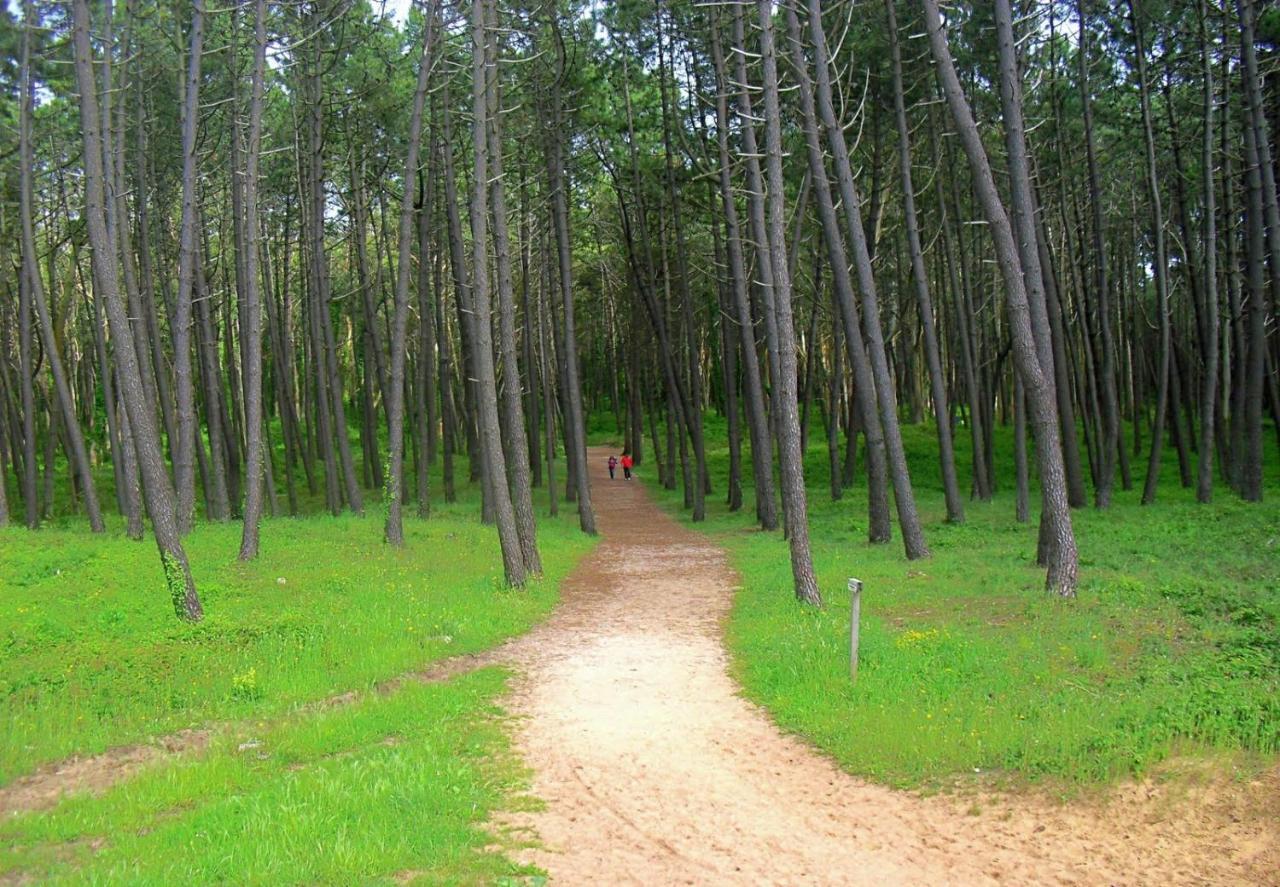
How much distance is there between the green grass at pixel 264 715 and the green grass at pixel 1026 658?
265 centimetres

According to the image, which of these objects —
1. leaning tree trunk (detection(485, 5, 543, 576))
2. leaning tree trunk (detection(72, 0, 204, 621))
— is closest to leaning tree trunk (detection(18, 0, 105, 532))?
leaning tree trunk (detection(72, 0, 204, 621))

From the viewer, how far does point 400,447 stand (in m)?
16.4

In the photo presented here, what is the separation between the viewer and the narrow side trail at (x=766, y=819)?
186 inches

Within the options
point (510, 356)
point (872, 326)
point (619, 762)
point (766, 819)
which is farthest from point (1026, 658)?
point (510, 356)

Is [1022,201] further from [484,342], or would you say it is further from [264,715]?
[264,715]

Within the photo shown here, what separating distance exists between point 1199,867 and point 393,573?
10.3 m

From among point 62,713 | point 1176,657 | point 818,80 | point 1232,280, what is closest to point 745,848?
point 1176,657

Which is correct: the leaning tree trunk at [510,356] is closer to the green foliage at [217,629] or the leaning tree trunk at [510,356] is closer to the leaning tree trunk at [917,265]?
the green foliage at [217,629]

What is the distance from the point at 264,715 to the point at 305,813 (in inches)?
99.9

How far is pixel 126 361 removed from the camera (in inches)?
402

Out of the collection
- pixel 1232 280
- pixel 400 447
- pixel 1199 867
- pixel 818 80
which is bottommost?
pixel 1199 867

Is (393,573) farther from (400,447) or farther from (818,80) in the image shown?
(818,80)

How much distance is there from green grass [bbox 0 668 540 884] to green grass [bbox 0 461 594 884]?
14 millimetres

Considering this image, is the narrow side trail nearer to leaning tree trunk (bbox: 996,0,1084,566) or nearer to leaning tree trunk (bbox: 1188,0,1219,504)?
leaning tree trunk (bbox: 996,0,1084,566)
